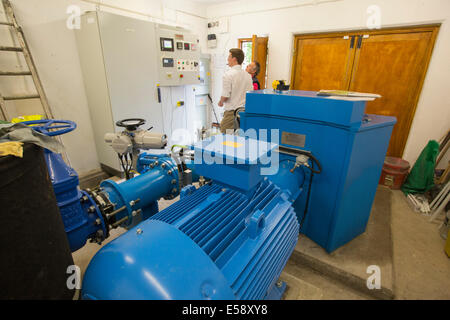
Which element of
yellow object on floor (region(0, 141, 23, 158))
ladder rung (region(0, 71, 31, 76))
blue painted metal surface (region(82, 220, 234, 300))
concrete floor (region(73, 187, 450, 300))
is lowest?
concrete floor (region(73, 187, 450, 300))

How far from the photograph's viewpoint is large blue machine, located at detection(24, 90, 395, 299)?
653 mm

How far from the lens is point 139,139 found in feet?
5.31

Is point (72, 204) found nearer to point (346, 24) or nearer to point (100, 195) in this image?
point (100, 195)

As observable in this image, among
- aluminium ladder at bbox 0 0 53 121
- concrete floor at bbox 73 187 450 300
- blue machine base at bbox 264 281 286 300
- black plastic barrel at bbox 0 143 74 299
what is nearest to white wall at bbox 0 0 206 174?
aluminium ladder at bbox 0 0 53 121

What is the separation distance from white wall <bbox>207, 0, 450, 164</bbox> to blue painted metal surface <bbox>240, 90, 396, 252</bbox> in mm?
2005

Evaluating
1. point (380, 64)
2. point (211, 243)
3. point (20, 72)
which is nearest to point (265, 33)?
point (380, 64)

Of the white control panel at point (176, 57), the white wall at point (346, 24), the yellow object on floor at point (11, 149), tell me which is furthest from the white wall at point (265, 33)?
the yellow object on floor at point (11, 149)

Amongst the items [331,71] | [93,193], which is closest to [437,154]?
[331,71]

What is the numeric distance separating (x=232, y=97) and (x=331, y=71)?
165 centimetres

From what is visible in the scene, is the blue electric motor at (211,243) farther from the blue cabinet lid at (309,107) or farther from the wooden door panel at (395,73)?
the wooden door panel at (395,73)

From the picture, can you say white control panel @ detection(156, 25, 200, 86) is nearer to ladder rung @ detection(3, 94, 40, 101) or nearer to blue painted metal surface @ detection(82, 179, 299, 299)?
ladder rung @ detection(3, 94, 40, 101)

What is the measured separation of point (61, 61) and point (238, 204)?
278 cm

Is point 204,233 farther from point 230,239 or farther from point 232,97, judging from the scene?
point 232,97

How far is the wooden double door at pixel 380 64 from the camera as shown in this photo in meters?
2.95
